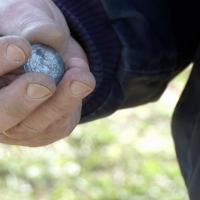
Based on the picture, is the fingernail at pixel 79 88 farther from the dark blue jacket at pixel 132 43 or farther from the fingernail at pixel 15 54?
the dark blue jacket at pixel 132 43

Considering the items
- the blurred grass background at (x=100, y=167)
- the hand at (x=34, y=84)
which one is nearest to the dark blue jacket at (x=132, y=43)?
the hand at (x=34, y=84)

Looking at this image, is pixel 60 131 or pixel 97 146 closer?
pixel 60 131

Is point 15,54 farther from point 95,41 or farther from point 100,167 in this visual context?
point 100,167

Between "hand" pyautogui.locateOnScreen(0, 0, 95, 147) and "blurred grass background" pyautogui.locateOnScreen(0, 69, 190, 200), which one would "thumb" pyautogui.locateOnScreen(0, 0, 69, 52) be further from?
"blurred grass background" pyautogui.locateOnScreen(0, 69, 190, 200)

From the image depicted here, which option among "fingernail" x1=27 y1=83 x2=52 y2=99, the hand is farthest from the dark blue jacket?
"fingernail" x1=27 y1=83 x2=52 y2=99

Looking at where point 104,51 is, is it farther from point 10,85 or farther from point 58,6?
point 10,85

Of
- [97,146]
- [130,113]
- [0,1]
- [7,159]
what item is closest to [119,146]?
[97,146]

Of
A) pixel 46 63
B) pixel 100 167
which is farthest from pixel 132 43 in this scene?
pixel 100 167
